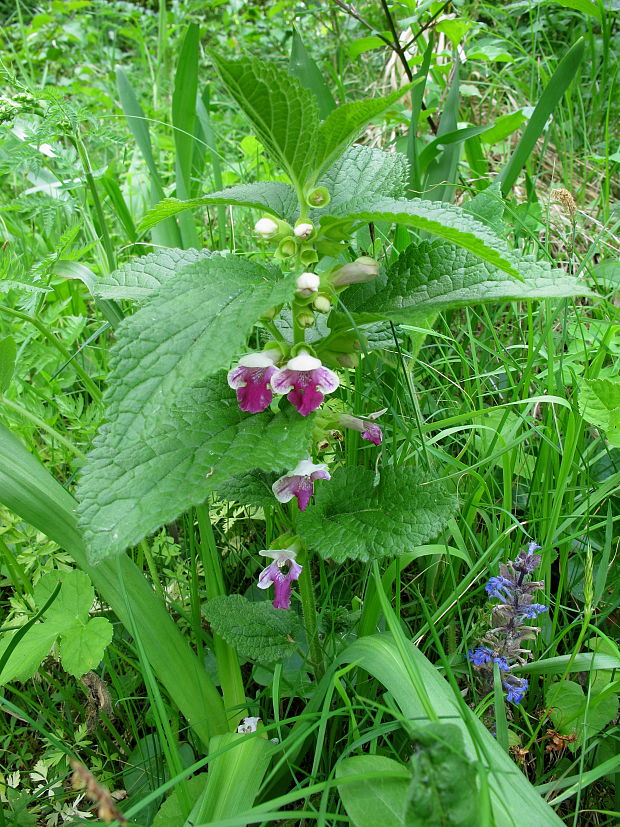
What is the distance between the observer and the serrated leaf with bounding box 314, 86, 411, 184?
77 centimetres

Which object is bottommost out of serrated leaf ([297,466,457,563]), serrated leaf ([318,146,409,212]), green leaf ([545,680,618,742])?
green leaf ([545,680,618,742])

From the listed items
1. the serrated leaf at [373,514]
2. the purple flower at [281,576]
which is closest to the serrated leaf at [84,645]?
the purple flower at [281,576]

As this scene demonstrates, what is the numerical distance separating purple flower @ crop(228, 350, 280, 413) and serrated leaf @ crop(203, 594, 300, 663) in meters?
0.35

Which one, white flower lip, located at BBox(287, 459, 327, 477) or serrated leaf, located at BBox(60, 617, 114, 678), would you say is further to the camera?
serrated leaf, located at BBox(60, 617, 114, 678)

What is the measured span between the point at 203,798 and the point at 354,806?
227 millimetres

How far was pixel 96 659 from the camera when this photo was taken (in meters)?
1.04

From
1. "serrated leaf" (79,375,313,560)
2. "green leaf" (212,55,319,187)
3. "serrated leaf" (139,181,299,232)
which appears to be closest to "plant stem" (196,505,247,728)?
"serrated leaf" (79,375,313,560)

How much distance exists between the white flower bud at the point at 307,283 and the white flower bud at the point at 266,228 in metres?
0.08

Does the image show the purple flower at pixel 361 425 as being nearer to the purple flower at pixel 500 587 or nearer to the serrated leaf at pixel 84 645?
the purple flower at pixel 500 587

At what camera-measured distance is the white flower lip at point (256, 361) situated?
857 mm

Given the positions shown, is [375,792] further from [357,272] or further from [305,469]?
[357,272]

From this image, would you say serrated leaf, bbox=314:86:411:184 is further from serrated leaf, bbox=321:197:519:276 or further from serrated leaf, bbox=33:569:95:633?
serrated leaf, bbox=33:569:95:633

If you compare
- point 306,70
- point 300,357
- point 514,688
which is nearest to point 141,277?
point 300,357

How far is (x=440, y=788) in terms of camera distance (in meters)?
0.63
